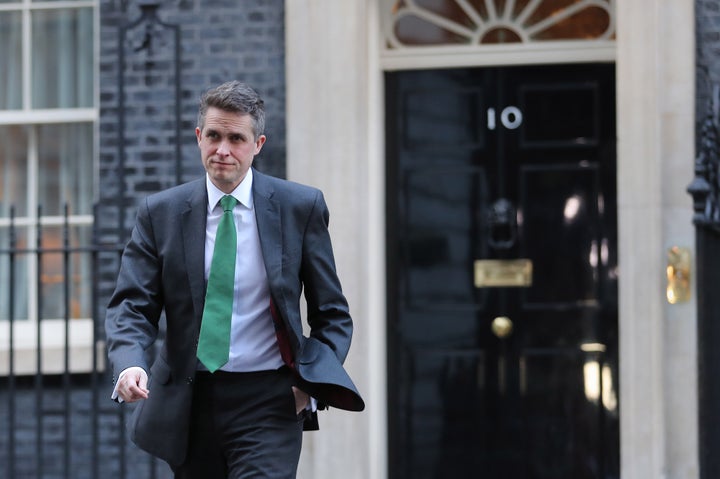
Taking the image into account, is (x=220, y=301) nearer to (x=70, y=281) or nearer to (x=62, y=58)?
(x=70, y=281)

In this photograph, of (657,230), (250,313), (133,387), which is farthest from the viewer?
(657,230)

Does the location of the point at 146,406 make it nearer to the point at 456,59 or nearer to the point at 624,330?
the point at 624,330

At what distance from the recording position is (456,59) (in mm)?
7320

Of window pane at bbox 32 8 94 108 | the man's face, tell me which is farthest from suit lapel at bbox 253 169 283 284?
window pane at bbox 32 8 94 108

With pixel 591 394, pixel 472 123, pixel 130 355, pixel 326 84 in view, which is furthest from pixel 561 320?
pixel 130 355

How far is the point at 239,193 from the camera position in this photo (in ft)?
13.3

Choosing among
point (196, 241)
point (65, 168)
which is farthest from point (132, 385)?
point (65, 168)

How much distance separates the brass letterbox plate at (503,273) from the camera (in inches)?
284

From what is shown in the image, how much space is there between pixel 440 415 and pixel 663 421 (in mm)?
1267

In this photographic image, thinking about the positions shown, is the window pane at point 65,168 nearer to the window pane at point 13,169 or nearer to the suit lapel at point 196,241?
the window pane at point 13,169

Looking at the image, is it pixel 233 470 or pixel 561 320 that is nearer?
pixel 233 470

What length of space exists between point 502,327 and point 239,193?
3.40 metres

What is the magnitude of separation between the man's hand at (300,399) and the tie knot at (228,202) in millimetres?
562

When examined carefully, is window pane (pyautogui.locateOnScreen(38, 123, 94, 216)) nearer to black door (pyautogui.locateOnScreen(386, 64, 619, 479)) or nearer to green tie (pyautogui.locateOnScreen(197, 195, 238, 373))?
black door (pyautogui.locateOnScreen(386, 64, 619, 479))
